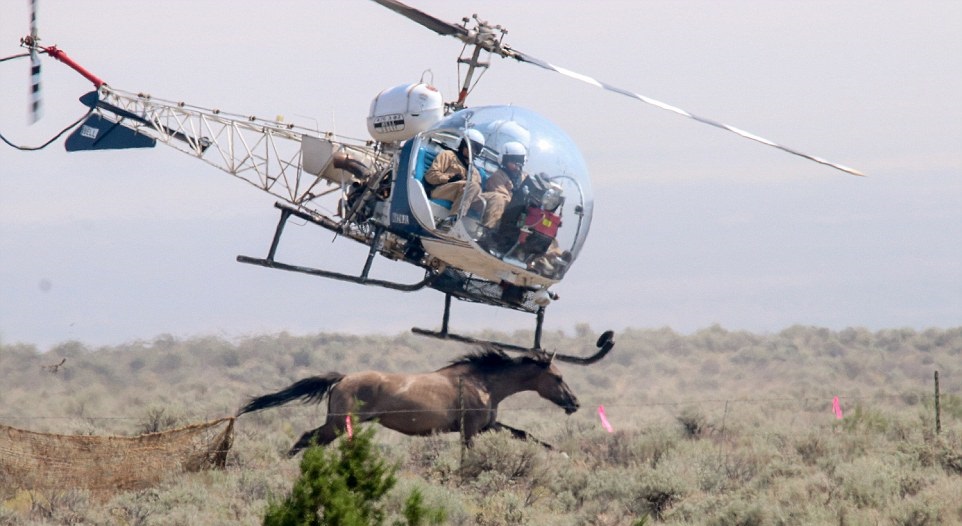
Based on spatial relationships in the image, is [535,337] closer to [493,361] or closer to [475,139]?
[493,361]

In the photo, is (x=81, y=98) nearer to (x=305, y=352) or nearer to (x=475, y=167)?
(x=475, y=167)

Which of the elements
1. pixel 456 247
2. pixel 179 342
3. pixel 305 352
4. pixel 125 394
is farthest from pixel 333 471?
pixel 305 352

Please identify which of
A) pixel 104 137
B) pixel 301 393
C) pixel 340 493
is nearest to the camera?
pixel 340 493

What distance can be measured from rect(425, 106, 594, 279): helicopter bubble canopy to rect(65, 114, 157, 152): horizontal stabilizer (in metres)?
4.53

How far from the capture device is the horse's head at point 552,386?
1897 centimetres

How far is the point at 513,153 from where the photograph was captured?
50.1 feet

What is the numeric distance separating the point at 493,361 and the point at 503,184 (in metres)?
Result: 4.17

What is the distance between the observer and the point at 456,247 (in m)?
15.5

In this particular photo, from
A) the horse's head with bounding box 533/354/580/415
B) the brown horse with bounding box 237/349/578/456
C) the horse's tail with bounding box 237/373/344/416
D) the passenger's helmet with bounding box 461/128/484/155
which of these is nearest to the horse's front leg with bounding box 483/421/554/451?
the brown horse with bounding box 237/349/578/456

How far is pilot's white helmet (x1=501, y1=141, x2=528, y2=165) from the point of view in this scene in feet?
50.1

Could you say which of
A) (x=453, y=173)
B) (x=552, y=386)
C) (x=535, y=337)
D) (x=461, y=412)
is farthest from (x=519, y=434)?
(x=453, y=173)

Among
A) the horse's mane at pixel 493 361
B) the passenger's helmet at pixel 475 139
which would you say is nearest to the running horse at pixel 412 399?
the horse's mane at pixel 493 361

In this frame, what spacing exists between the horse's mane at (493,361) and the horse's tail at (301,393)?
179 cm

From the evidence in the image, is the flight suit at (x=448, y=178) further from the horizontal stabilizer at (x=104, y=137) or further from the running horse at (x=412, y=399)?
the horizontal stabilizer at (x=104, y=137)
